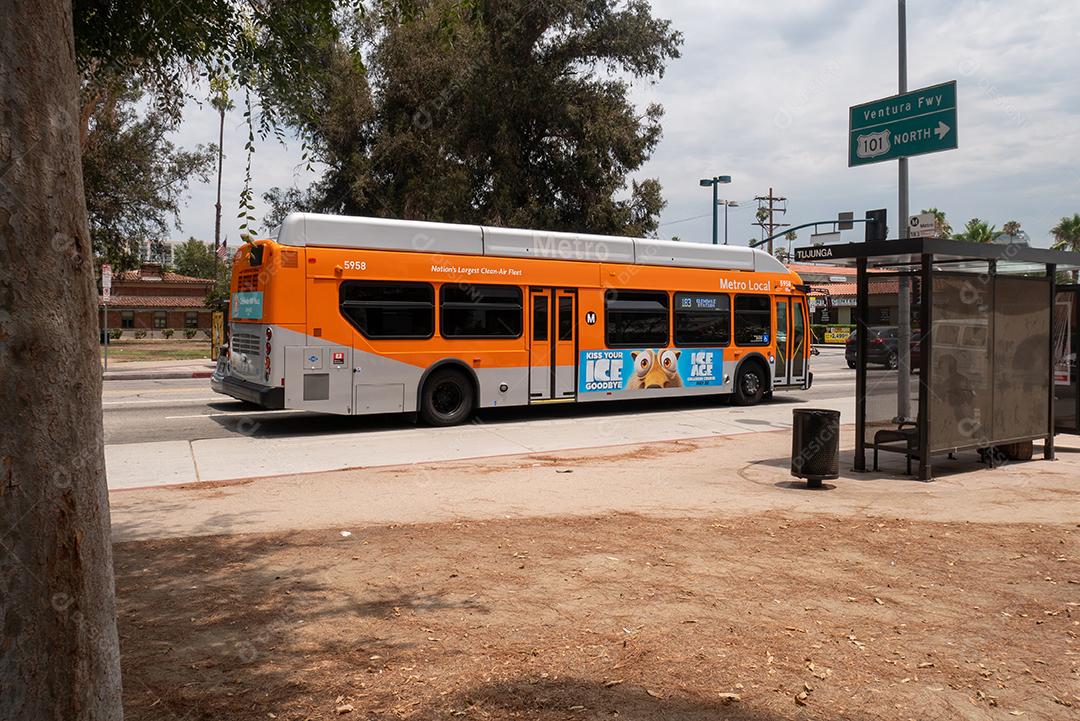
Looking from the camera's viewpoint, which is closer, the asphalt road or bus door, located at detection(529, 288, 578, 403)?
the asphalt road

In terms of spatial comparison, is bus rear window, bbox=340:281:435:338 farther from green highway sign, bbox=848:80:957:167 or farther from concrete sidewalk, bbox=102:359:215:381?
concrete sidewalk, bbox=102:359:215:381

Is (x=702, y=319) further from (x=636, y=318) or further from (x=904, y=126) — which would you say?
(x=904, y=126)

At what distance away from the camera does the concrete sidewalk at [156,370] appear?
2353 cm

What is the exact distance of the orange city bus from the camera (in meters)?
12.2

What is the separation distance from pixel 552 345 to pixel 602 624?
33.5 feet

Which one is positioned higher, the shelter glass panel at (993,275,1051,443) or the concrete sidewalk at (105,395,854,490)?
the shelter glass panel at (993,275,1051,443)

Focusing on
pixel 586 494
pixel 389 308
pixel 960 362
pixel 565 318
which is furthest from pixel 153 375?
pixel 960 362

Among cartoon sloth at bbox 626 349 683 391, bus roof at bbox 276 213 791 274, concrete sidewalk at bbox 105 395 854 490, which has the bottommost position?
concrete sidewalk at bbox 105 395 854 490

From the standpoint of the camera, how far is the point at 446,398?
13.7 meters

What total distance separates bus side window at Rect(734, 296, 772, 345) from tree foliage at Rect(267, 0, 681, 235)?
42.0 ft

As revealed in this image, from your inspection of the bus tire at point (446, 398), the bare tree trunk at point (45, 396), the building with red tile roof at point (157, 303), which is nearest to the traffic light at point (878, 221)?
the bus tire at point (446, 398)

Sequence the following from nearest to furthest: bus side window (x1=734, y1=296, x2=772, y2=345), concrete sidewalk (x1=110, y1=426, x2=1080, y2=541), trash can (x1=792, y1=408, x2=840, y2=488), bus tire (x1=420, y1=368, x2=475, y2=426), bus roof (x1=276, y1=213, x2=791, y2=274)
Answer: concrete sidewalk (x1=110, y1=426, x2=1080, y2=541)
trash can (x1=792, y1=408, x2=840, y2=488)
bus roof (x1=276, y1=213, x2=791, y2=274)
bus tire (x1=420, y1=368, x2=475, y2=426)
bus side window (x1=734, y1=296, x2=772, y2=345)

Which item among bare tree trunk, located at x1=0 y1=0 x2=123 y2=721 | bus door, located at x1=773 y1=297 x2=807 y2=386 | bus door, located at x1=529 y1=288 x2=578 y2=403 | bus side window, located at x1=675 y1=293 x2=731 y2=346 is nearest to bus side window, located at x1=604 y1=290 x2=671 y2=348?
bus side window, located at x1=675 y1=293 x2=731 y2=346

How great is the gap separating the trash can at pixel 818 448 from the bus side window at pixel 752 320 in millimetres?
8542
